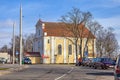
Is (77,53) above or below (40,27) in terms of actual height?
below

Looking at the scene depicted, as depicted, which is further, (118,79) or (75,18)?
(75,18)

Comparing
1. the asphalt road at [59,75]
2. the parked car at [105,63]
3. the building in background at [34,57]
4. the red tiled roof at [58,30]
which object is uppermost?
the red tiled roof at [58,30]

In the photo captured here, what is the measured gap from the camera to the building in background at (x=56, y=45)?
374 feet

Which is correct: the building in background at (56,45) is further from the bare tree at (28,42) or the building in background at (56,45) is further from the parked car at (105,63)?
the parked car at (105,63)

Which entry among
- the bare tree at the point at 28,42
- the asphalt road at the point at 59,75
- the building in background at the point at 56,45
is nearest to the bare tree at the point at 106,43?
the building in background at the point at 56,45

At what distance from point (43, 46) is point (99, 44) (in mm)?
17510

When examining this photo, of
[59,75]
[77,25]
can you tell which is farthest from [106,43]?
[59,75]

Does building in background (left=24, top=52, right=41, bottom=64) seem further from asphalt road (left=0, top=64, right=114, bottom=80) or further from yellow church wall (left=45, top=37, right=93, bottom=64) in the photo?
→ asphalt road (left=0, top=64, right=114, bottom=80)

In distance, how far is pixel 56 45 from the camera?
4550 inches

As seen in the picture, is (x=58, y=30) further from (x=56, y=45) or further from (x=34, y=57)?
(x=34, y=57)

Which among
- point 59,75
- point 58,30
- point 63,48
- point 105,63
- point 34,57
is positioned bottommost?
point 59,75

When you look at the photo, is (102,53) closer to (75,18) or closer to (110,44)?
(110,44)

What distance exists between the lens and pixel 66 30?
115m

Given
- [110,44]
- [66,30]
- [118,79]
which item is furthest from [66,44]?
[118,79]
